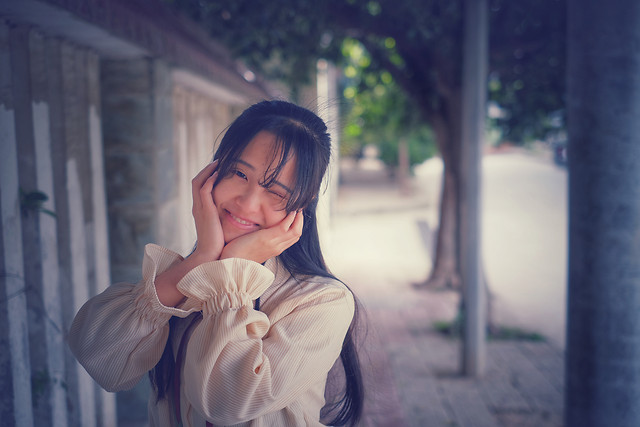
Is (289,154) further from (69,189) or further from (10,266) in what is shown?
(69,189)

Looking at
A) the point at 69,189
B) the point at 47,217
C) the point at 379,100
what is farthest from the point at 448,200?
the point at 47,217

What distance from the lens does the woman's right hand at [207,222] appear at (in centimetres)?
143

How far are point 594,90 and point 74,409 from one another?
2545 mm

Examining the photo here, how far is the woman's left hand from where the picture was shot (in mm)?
1418

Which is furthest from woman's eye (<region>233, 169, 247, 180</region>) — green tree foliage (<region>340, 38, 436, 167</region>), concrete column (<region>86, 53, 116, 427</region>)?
green tree foliage (<region>340, 38, 436, 167</region>)

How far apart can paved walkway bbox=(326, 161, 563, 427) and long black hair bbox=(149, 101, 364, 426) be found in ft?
1.21

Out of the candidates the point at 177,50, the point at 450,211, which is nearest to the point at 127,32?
the point at 177,50

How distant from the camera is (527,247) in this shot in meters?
11.9

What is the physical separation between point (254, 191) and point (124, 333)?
0.47 meters

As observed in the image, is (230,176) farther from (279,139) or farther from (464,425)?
(464,425)

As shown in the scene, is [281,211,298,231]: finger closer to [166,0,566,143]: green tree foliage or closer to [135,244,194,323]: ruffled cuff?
[135,244,194,323]: ruffled cuff

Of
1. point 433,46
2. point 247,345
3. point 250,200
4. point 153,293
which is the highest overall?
point 433,46

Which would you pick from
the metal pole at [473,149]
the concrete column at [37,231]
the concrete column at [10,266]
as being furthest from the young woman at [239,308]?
the metal pole at [473,149]

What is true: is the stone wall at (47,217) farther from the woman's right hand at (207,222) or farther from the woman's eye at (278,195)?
the woman's eye at (278,195)
